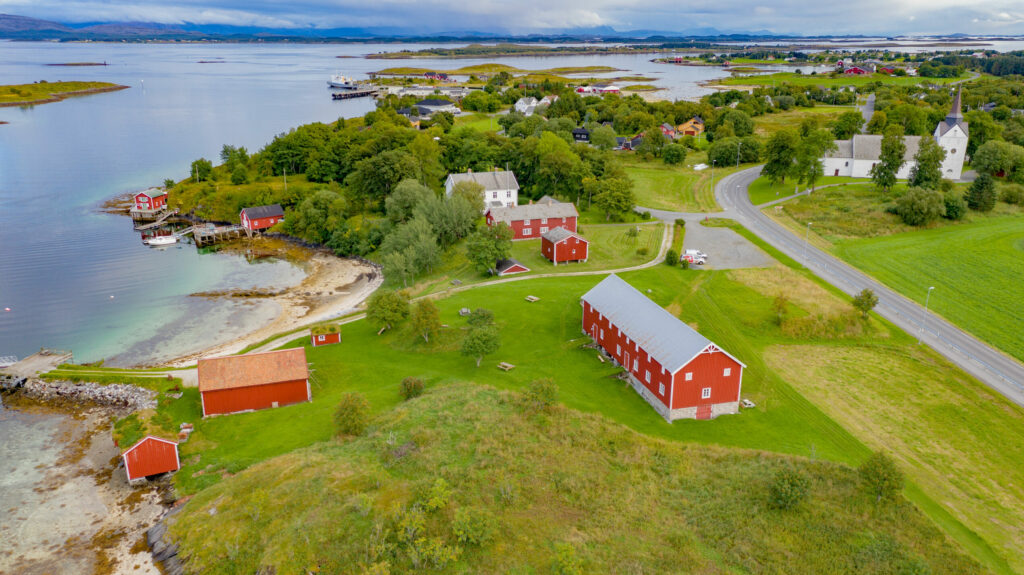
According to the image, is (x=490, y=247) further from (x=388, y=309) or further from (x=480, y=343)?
(x=480, y=343)

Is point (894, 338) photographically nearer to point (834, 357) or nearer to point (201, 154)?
point (834, 357)

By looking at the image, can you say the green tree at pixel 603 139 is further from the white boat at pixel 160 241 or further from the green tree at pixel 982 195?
the white boat at pixel 160 241

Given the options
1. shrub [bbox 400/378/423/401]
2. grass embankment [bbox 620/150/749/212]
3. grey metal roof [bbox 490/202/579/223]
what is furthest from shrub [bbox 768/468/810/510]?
grass embankment [bbox 620/150/749/212]

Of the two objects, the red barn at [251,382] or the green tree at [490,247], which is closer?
the red barn at [251,382]

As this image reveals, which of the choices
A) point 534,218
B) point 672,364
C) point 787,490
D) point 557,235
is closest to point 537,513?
point 787,490

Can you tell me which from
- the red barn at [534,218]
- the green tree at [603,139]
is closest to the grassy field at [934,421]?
the red barn at [534,218]

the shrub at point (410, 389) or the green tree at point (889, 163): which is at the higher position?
the green tree at point (889, 163)

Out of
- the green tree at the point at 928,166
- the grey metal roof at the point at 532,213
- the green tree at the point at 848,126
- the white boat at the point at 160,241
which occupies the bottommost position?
the white boat at the point at 160,241
